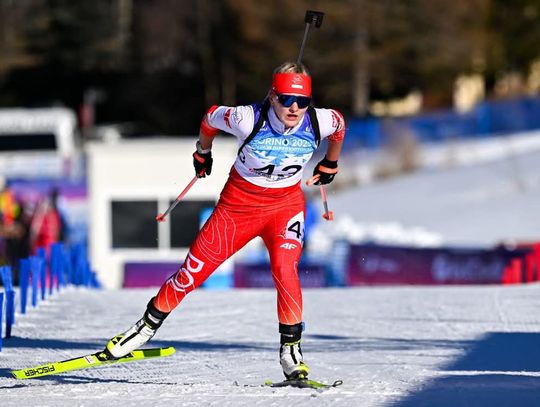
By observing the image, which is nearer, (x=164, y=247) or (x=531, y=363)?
(x=531, y=363)

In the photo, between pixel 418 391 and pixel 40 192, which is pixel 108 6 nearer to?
pixel 40 192

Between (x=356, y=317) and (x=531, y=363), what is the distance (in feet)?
8.75

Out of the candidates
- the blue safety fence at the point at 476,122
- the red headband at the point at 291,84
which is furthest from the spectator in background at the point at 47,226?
the blue safety fence at the point at 476,122

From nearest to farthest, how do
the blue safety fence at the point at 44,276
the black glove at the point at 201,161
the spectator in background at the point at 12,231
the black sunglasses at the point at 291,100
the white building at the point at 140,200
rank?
1. the black sunglasses at the point at 291,100
2. the black glove at the point at 201,161
3. the blue safety fence at the point at 44,276
4. the spectator in background at the point at 12,231
5. the white building at the point at 140,200

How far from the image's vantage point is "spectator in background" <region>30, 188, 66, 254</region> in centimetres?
1877

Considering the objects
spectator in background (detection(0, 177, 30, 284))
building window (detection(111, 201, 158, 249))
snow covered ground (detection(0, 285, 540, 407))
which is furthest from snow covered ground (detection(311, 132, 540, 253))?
snow covered ground (detection(0, 285, 540, 407))

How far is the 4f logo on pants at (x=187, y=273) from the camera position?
6793mm

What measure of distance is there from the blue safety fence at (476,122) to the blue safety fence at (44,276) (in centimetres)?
2785

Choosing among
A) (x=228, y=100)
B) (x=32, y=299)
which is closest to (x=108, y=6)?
(x=228, y=100)

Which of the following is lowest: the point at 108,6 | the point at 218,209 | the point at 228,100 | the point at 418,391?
the point at 418,391

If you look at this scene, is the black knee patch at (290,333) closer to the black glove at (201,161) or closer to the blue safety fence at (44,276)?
the black glove at (201,161)

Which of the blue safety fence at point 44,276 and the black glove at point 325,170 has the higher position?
the black glove at point 325,170

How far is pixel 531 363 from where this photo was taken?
24.7ft

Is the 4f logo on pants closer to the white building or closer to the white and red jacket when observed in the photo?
the white and red jacket
